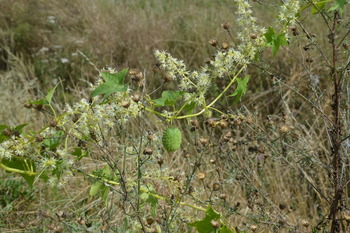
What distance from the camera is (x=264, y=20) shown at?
4.55 meters

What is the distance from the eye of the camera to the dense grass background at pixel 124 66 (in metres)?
2.34

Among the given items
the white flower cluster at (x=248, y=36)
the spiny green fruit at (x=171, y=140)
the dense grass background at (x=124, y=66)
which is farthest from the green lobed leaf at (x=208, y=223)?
the dense grass background at (x=124, y=66)

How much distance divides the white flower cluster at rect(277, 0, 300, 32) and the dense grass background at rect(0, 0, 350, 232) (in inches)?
36.5

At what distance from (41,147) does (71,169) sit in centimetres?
10

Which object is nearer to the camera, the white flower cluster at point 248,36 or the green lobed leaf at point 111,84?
the green lobed leaf at point 111,84

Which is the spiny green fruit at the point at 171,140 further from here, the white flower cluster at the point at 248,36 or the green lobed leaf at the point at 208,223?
the white flower cluster at the point at 248,36

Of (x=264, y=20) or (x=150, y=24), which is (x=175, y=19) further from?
(x=264, y=20)

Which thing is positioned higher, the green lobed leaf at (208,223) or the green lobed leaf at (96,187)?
the green lobed leaf at (208,223)

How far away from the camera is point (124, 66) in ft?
13.4

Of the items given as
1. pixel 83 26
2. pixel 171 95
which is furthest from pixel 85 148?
pixel 83 26

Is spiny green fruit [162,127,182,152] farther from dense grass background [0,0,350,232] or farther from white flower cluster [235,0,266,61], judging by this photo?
dense grass background [0,0,350,232]

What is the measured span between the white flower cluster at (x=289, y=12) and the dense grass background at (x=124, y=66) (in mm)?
927

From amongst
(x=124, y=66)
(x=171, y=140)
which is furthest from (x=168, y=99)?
(x=124, y=66)

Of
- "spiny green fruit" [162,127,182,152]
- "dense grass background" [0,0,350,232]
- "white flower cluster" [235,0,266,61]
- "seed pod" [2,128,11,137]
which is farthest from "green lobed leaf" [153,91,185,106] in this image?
"dense grass background" [0,0,350,232]
